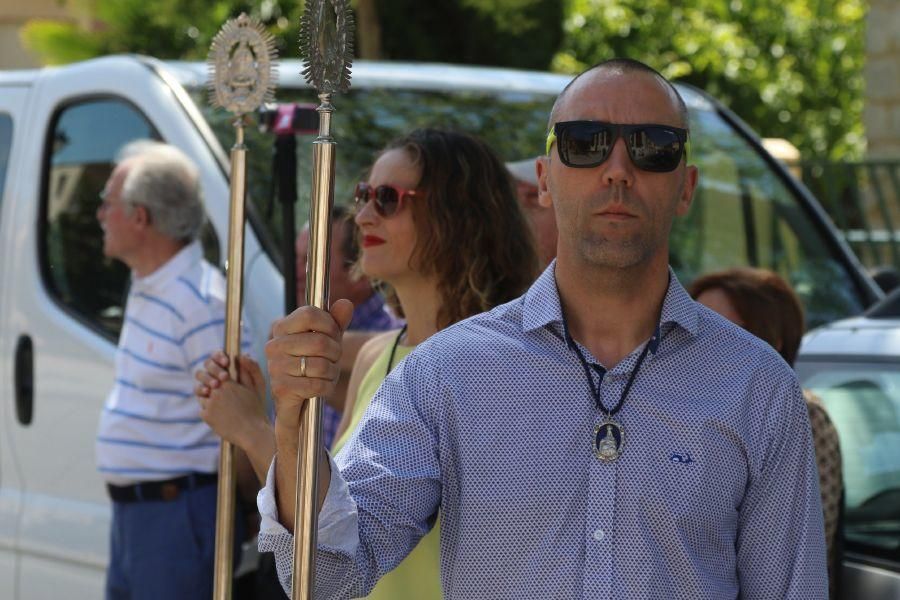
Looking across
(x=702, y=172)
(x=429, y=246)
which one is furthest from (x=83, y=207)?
(x=429, y=246)

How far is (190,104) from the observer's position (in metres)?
4.94

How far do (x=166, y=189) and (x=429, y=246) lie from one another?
145 centimetres

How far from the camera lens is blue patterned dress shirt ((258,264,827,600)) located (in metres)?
2.41

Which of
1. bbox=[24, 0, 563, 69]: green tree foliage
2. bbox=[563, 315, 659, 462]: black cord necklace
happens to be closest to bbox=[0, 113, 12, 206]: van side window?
bbox=[563, 315, 659, 462]: black cord necklace

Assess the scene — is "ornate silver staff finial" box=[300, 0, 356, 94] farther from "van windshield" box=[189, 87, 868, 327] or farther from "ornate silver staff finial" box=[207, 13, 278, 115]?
"van windshield" box=[189, 87, 868, 327]

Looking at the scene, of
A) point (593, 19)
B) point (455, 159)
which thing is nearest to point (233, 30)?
point (455, 159)

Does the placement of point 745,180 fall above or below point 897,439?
above

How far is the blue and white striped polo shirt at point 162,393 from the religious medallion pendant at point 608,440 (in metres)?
2.30

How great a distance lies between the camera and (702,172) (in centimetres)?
570

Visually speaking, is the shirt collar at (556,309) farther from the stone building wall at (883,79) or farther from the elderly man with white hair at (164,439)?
the stone building wall at (883,79)

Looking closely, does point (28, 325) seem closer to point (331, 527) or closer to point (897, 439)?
point (897, 439)

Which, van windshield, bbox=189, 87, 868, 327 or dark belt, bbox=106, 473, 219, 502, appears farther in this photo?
van windshield, bbox=189, 87, 868, 327

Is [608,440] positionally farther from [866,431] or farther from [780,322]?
[866,431]

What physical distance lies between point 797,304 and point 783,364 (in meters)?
1.66
